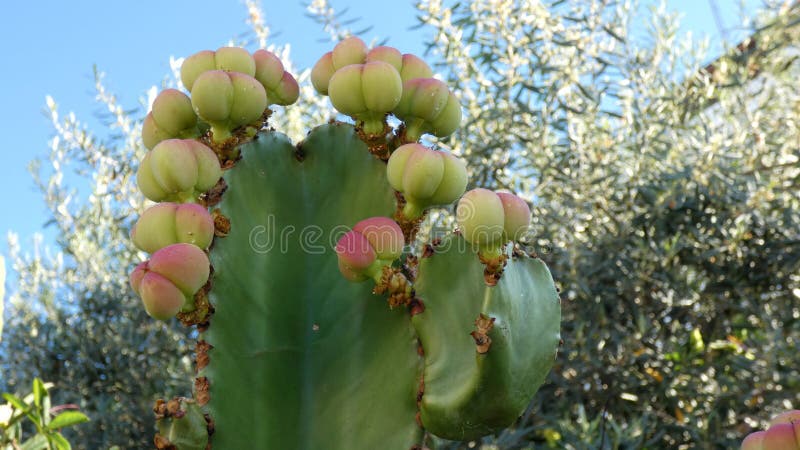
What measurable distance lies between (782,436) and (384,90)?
0.71 metres

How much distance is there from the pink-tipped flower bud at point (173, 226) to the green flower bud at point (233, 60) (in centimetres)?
30

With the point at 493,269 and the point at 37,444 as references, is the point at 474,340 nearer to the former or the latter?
the point at 493,269

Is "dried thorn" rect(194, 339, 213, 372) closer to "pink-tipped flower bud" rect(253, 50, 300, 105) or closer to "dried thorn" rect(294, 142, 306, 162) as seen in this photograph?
"dried thorn" rect(294, 142, 306, 162)

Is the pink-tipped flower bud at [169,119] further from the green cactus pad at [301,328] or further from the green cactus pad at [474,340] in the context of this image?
the green cactus pad at [474,340]

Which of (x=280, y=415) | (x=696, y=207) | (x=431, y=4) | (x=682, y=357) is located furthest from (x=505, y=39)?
(x=280, y=415)

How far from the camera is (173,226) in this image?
3.60 feet

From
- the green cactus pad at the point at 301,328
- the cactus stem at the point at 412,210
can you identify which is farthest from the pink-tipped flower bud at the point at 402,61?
the cactus stem at the point at 412,210

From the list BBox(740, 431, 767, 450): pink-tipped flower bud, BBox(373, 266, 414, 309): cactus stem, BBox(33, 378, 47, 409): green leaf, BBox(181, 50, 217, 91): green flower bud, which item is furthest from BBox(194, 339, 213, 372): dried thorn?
BBox(33, 378, 47, 409): green leaf

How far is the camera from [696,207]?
273 centimetres

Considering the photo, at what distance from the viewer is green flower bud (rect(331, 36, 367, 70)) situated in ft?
4.35

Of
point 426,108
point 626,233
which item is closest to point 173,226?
point 426,108

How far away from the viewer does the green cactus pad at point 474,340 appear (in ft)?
3.35

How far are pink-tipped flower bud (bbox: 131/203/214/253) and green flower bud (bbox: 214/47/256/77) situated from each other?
0.30 meters

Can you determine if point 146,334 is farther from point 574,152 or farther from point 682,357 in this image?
point 682,357
